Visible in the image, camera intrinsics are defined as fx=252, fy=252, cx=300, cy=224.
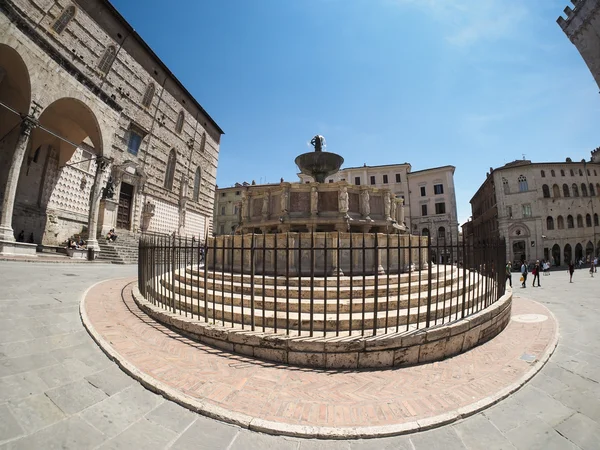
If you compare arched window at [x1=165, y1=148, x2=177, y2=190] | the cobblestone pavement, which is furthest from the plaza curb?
arched window at [x1=165, y1=148, x2=177, y2=190]

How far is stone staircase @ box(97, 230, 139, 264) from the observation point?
655 inches

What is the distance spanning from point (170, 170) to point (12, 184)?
1657 centimetres

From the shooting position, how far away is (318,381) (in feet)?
11.1

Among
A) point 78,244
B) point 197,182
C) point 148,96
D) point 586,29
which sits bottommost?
point 78,244

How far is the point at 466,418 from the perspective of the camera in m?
2.73

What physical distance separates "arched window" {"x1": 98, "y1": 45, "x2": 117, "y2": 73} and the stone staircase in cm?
1373

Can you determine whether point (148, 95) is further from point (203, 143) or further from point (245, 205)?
point (245, 205)

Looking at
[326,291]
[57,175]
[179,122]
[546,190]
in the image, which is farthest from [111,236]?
[546,190]

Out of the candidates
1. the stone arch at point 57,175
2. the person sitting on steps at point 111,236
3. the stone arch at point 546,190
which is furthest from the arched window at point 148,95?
the stone arch at point 546,190

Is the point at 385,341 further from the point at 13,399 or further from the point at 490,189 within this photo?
the point at 490,189

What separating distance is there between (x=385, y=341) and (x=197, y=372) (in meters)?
2.71

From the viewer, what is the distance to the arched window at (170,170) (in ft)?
91.2

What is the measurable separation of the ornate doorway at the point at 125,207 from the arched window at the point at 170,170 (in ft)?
15.6

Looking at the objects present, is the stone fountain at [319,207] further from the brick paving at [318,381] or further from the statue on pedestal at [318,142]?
the brick paving at [318,381]
